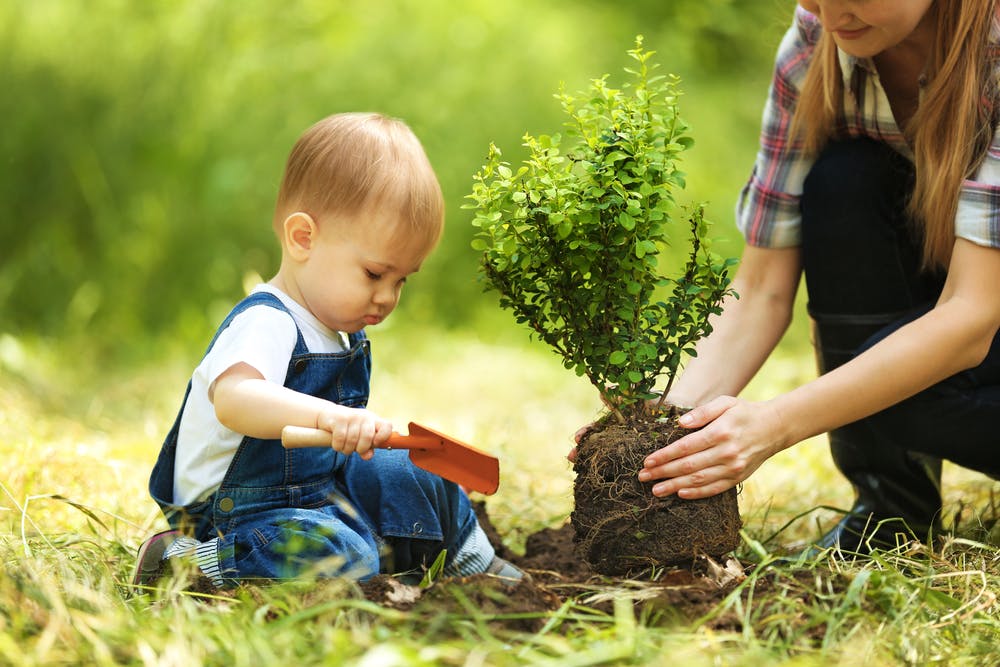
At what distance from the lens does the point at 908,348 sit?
2238 millimetres

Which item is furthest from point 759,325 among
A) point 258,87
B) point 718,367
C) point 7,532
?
point 258,87

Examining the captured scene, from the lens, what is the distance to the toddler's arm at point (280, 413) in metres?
1.97

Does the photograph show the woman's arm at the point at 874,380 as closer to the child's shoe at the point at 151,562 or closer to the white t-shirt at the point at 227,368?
the white t-shirt at the point at 227,368

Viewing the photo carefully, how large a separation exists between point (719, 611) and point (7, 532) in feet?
5.24

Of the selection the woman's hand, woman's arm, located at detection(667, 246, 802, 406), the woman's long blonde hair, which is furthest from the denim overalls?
the woman's long blonde hair

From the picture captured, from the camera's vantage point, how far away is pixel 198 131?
A: 5168 millimetres

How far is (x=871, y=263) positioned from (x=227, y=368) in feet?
5.35

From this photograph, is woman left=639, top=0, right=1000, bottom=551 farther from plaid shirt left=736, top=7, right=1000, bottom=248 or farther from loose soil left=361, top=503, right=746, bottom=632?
loose soil left=361, top=503, right=746, bottom=632

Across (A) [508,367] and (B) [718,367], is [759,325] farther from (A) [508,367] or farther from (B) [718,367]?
(A) [508,367]

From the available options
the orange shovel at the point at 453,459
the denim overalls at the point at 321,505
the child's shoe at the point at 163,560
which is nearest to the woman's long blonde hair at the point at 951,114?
the orange shovel at the point at 453,459

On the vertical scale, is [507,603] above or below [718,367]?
below

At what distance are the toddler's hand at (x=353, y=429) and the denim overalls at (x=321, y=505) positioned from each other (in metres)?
0.21

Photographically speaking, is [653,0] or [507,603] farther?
[653,0]

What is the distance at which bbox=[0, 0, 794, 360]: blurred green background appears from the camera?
481 centimetres
